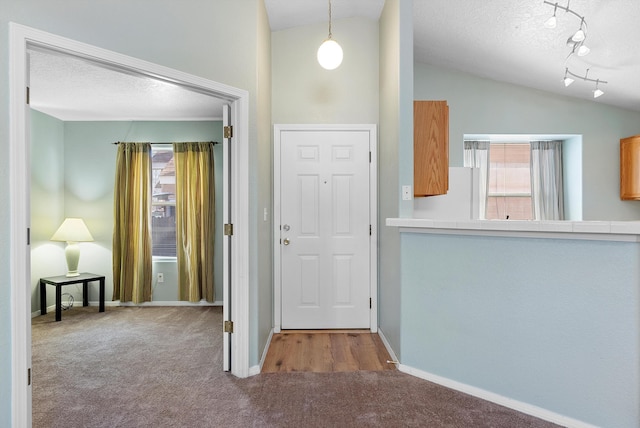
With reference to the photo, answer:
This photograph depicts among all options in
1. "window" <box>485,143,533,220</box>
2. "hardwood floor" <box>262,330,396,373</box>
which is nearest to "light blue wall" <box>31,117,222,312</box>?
"hardwood floor" <box>262,330,396,373</box>

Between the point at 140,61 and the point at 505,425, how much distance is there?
109 inches

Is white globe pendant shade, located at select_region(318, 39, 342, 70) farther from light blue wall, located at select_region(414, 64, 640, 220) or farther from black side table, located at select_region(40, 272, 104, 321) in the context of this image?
black side table, located at select_region(40, 272, 104, 321)

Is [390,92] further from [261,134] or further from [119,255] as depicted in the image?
[119,255]

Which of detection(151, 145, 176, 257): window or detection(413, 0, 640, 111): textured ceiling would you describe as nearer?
detection(413, 0, 640, 111): textured ceiling

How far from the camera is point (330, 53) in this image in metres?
2.53

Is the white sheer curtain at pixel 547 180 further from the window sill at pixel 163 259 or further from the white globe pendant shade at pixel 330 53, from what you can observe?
the window sill at pixel 163 259

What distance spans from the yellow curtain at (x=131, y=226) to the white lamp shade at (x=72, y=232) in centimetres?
32

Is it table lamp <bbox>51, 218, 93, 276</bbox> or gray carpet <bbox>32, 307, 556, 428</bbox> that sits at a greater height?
table lamp <bbox>51, 218, 93, 276</bbox>

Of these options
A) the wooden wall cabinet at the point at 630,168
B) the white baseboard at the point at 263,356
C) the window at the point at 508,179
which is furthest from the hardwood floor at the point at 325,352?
the wooden wall cabinet at the point at 630,168

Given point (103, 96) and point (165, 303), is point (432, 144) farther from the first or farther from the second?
point (165, 303)

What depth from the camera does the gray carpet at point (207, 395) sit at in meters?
1.95

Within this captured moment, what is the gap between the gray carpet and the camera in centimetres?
195

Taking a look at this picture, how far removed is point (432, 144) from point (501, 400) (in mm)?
1739

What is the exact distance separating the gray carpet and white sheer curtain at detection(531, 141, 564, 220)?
333 cm
